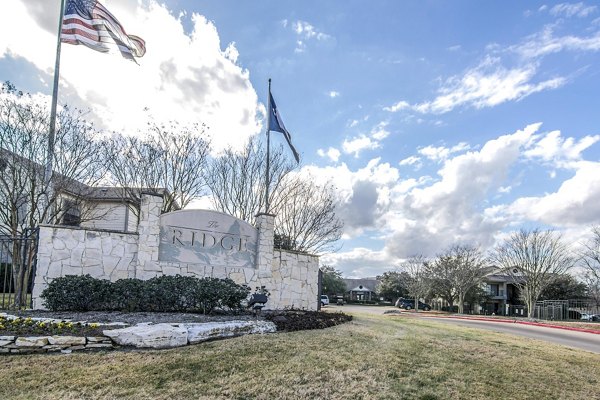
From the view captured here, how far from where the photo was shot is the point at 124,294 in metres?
9.73

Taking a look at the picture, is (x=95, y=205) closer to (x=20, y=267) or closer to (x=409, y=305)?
(x=20, y=267)

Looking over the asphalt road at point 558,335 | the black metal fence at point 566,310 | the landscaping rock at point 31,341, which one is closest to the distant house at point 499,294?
the black metal fence at point 566,310

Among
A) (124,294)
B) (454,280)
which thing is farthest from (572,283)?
(124,294)

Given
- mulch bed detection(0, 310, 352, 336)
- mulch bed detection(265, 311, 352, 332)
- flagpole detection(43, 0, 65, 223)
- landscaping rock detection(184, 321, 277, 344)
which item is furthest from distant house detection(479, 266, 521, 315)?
flagpole detection(43, 0, 65, 223)

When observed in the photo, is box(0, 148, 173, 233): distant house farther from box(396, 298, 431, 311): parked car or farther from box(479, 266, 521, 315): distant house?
box(479, 266, 521, 315): distant house

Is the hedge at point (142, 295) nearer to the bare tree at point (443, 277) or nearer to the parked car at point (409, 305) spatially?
the bare tree at point (443, 277)

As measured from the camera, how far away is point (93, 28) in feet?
44.9

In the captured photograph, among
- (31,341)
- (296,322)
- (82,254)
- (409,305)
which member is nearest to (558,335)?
(296,322)

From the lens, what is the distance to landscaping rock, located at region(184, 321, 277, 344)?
7344mm

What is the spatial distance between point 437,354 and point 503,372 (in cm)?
111

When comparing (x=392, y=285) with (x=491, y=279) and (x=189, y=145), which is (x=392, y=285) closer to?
(x=491, y=279)

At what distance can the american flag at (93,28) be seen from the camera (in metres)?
13.2

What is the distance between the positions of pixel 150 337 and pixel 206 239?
5.63 m

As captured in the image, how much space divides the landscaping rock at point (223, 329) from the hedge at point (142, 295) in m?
1.74
